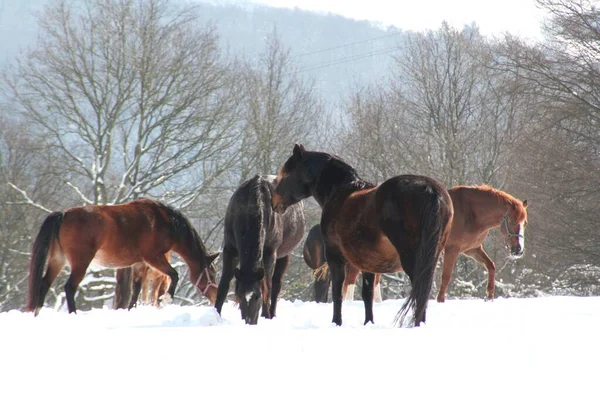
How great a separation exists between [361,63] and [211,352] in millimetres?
176991

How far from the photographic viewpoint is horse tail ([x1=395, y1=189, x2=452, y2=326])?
4.73m

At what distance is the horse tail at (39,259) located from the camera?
8359 millimetres

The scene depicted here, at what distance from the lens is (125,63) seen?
25.7 m

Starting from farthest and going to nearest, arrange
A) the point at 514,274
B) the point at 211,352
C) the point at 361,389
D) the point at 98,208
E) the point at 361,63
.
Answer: the point at 361,63 → the point at 514,274 → the point at 98,208 → the point at 211,352 → the point at 361,389

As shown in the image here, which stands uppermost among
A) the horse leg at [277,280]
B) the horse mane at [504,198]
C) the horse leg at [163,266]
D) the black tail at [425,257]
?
the black tail at [425,257]

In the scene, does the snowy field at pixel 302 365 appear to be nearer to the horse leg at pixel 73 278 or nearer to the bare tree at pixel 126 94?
the horse leg at pixel 73 278

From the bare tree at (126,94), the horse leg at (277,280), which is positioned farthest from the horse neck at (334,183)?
the bare tree at (126,94)

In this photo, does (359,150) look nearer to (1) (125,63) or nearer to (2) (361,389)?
(1) (125,63)

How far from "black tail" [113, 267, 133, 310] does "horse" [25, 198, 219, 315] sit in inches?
56.8

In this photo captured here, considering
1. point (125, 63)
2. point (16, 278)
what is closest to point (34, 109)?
point (125, 63)

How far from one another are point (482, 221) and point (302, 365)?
7.62 m

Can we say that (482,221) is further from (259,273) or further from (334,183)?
(259,273)

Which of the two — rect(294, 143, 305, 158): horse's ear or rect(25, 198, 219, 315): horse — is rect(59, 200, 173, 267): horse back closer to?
rect(25, 198, 219, 315): horse

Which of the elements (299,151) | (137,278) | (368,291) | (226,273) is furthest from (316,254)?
(368,291)
